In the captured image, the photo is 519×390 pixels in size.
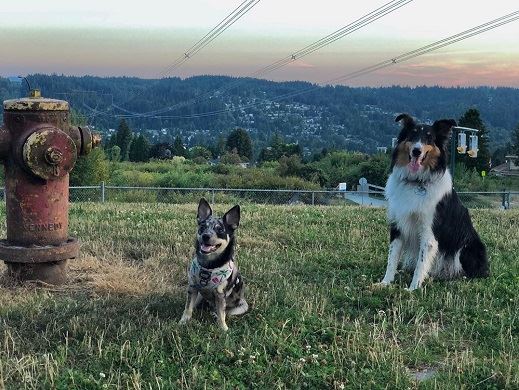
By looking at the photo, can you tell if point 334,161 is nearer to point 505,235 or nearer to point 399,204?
point 505,235

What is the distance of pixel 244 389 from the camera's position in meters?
4.47

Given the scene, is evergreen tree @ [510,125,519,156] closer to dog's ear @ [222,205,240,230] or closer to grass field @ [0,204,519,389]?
grass field @ [0,204,519,389]

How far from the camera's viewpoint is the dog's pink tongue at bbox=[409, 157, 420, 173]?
294 inches

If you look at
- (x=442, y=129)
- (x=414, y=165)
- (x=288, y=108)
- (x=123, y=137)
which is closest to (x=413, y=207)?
(x=414, y=165)

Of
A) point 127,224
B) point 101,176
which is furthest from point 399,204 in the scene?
point 101,176

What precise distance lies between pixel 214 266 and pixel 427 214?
125 inches

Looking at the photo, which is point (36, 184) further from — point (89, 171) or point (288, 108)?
point (288, 108)

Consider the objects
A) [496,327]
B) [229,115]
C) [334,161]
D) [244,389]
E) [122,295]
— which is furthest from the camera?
[229,115]

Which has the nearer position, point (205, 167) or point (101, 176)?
point (101, 176)

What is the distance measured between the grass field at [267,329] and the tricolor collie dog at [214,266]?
0.65 ft

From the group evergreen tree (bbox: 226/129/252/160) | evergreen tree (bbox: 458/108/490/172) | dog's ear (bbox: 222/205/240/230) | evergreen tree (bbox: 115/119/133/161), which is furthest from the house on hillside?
dog's ear (bbox: 222/205/240/230)

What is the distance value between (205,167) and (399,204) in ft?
171

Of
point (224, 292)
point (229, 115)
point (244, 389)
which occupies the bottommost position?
point (244, 389)

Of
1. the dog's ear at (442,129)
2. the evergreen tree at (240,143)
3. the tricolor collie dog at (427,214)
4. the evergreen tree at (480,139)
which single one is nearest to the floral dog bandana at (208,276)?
the tricolor collie dog at (427,214)
